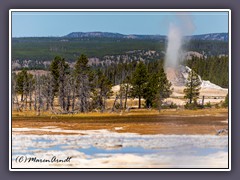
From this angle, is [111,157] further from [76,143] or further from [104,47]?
[104,47]

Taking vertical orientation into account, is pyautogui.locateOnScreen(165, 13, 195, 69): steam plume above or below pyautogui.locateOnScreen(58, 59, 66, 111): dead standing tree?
above

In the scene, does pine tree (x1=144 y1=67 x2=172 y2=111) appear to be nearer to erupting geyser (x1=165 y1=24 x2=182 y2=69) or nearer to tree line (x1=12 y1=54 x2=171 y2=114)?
tree line (x1=12 y1=54 x2=171 y2=114)

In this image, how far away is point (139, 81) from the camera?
17.2 metres

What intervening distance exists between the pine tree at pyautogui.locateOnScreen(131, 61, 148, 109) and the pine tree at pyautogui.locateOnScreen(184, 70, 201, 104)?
0.72 meters

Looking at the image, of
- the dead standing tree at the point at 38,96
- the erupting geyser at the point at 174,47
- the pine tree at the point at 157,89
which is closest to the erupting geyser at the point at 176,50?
the erupting geyser at the point at 174,47

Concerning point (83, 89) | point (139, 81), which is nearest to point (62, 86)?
point (83, 89)

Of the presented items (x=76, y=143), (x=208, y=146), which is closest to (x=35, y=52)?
(x=76, y=143)

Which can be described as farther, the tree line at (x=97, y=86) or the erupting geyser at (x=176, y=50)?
the tree line at (x=97, y=86)

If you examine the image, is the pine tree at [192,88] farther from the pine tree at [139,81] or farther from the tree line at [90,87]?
the pine tree at [139,81]

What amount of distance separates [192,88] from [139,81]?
912mm

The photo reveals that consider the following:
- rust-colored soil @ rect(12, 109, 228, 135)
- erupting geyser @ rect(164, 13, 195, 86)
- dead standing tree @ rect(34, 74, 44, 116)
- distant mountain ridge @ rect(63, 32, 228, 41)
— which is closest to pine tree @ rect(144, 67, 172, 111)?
erupting geyser @ rect(164, 13, 195, 86)

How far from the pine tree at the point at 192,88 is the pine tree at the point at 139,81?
72 centimetres

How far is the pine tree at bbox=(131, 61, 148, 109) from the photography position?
17.1 meters

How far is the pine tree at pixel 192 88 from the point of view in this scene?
1705 centimetres
